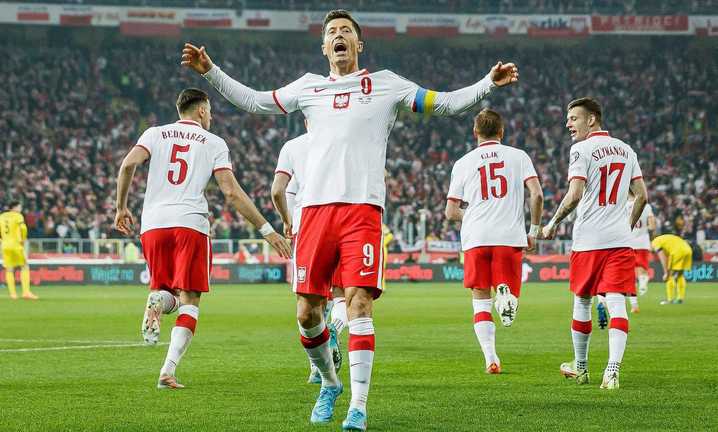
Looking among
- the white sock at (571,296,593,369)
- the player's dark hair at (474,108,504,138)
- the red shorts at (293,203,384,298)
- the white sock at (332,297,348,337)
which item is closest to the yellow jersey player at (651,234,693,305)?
the player's dark hair at (474,108,504,138)

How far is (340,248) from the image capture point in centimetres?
711

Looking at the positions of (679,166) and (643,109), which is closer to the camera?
(679,166)

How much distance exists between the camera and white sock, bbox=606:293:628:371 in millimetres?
9141

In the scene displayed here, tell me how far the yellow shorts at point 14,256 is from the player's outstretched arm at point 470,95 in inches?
860

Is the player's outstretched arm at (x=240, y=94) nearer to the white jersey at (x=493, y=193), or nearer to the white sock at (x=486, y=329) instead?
the white jersey at (x=493, y=193)

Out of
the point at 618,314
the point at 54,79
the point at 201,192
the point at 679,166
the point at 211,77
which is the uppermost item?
the point at 54,79

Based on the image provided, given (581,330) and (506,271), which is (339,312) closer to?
(506,271)

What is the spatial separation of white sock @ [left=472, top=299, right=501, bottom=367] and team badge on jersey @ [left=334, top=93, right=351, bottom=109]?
3892 millimetres

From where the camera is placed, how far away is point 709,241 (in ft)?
127

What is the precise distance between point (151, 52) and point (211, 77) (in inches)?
1883

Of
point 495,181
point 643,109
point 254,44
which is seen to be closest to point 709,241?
point 643,109

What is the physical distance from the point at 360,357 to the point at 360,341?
99 millimetres

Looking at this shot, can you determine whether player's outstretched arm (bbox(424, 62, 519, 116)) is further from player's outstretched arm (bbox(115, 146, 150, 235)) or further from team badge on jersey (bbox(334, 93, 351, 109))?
player's outstretched arm (bbox(115, 146, 150, 235))

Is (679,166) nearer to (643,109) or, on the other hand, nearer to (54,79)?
(643,109)
